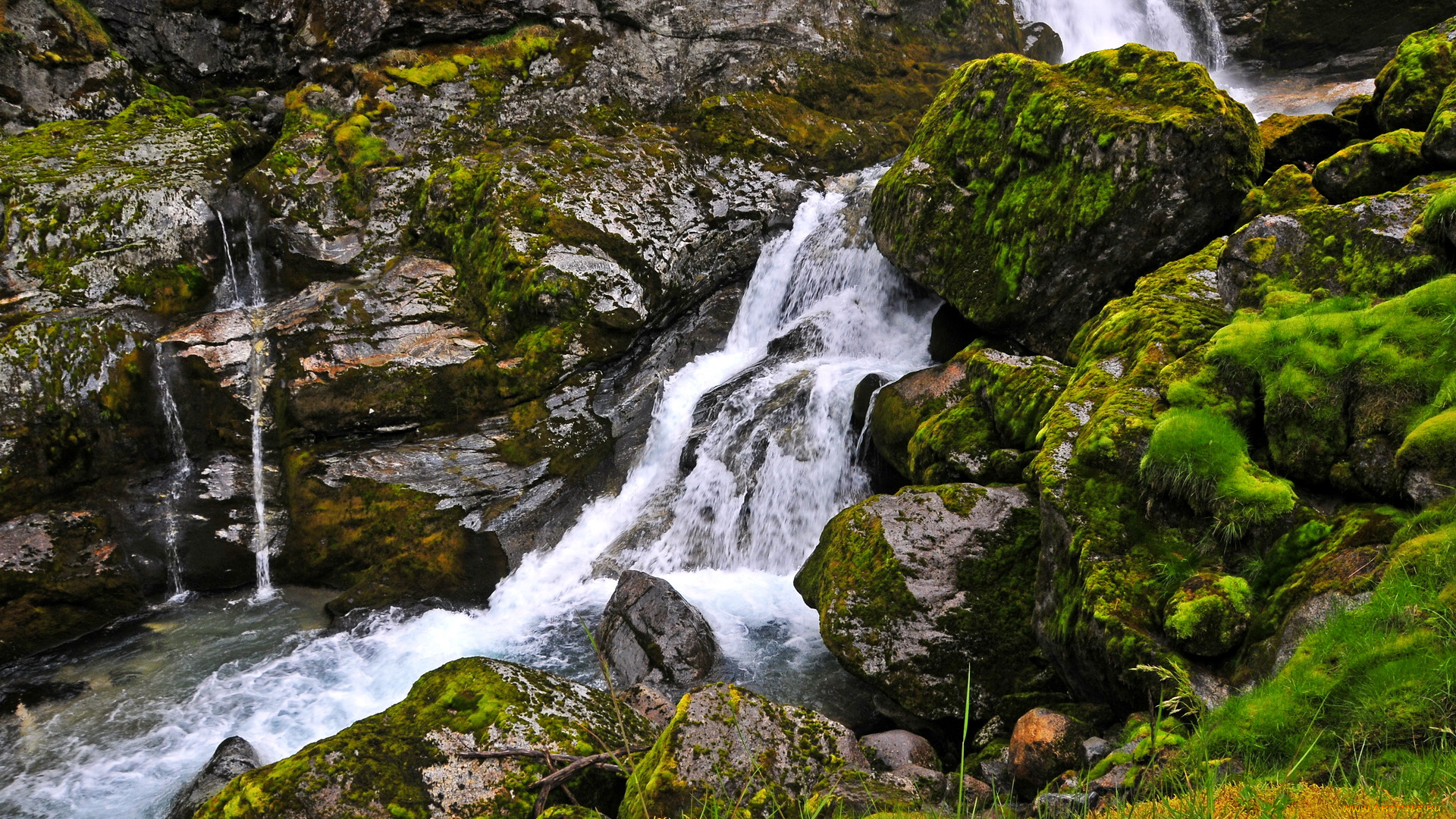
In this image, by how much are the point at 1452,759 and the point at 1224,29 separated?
21.3 m

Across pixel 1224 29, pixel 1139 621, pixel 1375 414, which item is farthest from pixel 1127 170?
pixel 1224 29

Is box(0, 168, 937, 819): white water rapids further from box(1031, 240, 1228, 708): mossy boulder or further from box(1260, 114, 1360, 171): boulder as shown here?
box(1260, 114, 1360, 171): boulder

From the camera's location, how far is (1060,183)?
898 centimetres

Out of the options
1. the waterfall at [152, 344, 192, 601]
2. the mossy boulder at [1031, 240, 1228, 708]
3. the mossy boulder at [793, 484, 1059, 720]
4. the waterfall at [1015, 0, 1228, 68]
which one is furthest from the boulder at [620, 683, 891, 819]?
the waterfall at [1015, 0, 1228, 68]

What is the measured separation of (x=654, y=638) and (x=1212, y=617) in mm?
5505

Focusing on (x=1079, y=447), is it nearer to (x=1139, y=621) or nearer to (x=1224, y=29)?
(x=1139, y=621)

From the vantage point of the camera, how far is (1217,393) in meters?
5.30

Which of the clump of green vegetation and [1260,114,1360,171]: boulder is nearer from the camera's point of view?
the clump of green vegetation

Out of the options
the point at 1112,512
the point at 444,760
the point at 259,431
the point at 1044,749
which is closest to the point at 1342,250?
the point at 1112,512

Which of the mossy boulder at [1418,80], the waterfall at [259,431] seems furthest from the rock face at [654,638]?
the mossy boulder at [1418,80]

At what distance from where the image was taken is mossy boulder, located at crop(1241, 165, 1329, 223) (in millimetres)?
7129

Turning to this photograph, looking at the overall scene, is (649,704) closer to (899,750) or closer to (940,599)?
(899,750)

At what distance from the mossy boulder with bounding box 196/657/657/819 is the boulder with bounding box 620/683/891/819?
44cm

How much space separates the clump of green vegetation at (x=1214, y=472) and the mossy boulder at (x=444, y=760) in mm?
3731
